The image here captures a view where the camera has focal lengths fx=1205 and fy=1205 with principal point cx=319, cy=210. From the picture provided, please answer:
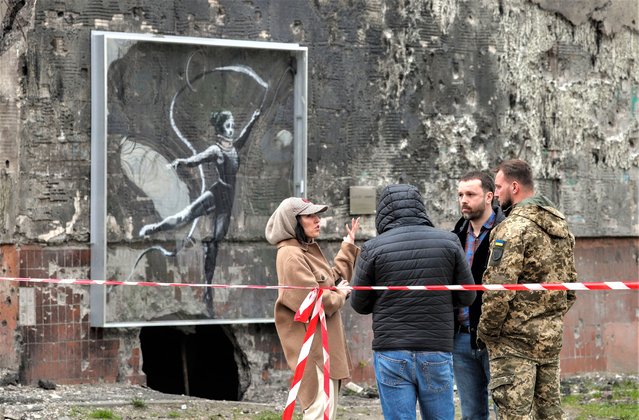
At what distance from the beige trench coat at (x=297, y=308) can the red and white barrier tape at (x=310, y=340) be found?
2.4 inches

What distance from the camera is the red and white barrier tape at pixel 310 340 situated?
776 centimetres

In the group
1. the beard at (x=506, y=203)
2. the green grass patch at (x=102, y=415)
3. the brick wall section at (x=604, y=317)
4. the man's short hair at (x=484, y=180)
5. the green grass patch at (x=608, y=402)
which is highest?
the man's short hair at (x=484, y=180)

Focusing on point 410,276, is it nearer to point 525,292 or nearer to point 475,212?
point 525,292

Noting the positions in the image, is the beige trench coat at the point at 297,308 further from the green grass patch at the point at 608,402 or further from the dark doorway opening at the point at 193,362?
the dark doorway opening at the point at 193,362

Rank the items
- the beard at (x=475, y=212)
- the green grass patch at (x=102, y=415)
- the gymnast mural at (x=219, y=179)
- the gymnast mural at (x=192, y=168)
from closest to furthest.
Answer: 1. the beard at (x=475, y=212)
2. the green grass patch at (x=102, y=415)
3. the gymnast mural at (x=192, y=168)
4. the gymnast mural at (x=219, y=179)

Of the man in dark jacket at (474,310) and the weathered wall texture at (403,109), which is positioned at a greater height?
the weathered wall texture at (403,109)

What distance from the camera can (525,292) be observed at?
708 centimetres

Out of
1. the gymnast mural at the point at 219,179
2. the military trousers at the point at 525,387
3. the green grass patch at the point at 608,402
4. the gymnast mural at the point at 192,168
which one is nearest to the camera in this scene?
the military trousers at the point at 525,387

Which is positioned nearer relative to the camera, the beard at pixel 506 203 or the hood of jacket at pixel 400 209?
the hood of jacket at pixel 400 209

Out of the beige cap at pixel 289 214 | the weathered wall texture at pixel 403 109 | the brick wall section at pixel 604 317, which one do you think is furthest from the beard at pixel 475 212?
the brick wall section at pixel 604 317

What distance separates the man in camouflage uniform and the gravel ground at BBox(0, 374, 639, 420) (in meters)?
3.20

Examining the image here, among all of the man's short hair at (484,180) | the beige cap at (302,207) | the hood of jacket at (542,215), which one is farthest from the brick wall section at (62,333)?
the hood of jacket at (542,215)

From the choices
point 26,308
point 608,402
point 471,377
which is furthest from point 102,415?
point 608,402

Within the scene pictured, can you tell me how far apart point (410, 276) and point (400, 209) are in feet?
1.33
